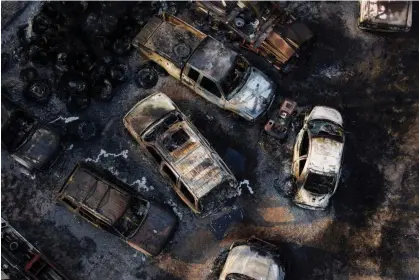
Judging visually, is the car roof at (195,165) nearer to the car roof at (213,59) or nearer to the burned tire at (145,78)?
the car roof at (213,59)

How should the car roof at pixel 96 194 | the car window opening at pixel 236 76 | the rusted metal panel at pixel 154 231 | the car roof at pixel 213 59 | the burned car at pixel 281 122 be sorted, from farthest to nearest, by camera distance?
the burned car at pixel 281 122
the car window opening at pixel 236 76
the car roof at pixel 213 59
the rusted metal panel at pixel 154 231
the car roof at pixel 96 194

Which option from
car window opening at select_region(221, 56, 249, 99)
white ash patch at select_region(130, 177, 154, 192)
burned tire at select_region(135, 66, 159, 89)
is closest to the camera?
car window opening at select_region(221, 56, 249, 99)

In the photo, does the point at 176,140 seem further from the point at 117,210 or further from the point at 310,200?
the point at 310,200

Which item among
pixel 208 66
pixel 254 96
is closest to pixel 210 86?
pixel 208 66

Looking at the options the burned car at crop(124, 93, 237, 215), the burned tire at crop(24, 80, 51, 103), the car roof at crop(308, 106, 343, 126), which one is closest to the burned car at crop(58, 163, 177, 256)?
the burned car at crop(124, 93, 237, 215)

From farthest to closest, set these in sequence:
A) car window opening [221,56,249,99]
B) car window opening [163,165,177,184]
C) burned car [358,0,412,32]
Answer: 1. burned car [358,0,412,32]
2. car window opening [221,56,249,99]
3. car window opening [163,165,177,184]

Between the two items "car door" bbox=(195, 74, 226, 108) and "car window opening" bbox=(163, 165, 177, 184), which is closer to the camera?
"car window opening" bbox=(163, 165, 177, 184)

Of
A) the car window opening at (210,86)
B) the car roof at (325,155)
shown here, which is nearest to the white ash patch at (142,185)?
the car window opening at (210,86)

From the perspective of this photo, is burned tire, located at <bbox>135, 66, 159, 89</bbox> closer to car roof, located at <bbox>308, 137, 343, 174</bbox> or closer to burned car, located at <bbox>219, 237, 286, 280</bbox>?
car roof, located at <bbox>308, 137, 343, 174</bbox>
